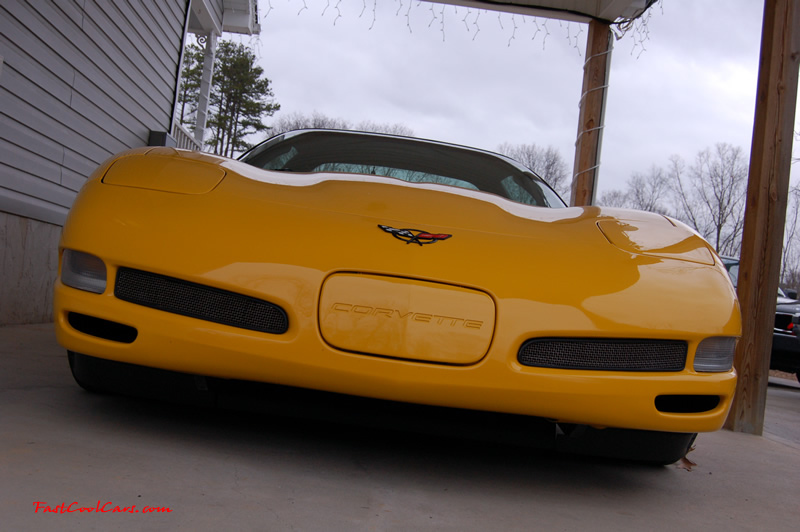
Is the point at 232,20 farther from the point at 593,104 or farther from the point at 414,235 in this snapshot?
the point at 414,235

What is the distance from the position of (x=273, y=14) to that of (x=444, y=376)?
15.0ft

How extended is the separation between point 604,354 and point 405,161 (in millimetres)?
1503

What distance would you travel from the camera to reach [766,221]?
11.4ft

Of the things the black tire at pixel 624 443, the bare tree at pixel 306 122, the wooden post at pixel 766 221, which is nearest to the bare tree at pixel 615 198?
the bare tree at pixel 306 122

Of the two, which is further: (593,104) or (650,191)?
(650,191)

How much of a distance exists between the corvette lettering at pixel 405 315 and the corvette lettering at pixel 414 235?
0.66 ft

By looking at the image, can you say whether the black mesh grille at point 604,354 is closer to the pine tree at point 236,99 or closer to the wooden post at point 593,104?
the wooden post at point 593,104

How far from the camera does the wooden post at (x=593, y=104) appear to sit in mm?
5543

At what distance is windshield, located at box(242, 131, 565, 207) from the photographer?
2.82m

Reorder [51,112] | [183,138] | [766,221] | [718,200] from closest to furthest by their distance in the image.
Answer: [766,221], [51,112], [183,138], [718,200]

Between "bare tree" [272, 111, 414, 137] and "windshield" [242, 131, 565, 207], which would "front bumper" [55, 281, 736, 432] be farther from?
"bare tree" [272, 111, 414, 137]

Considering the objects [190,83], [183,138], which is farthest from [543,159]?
[183,138]

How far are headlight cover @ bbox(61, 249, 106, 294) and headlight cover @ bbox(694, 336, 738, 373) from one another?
152 cm

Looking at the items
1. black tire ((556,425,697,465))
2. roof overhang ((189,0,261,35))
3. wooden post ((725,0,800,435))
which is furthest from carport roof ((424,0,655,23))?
roof overhang ((189,0,261,35))
